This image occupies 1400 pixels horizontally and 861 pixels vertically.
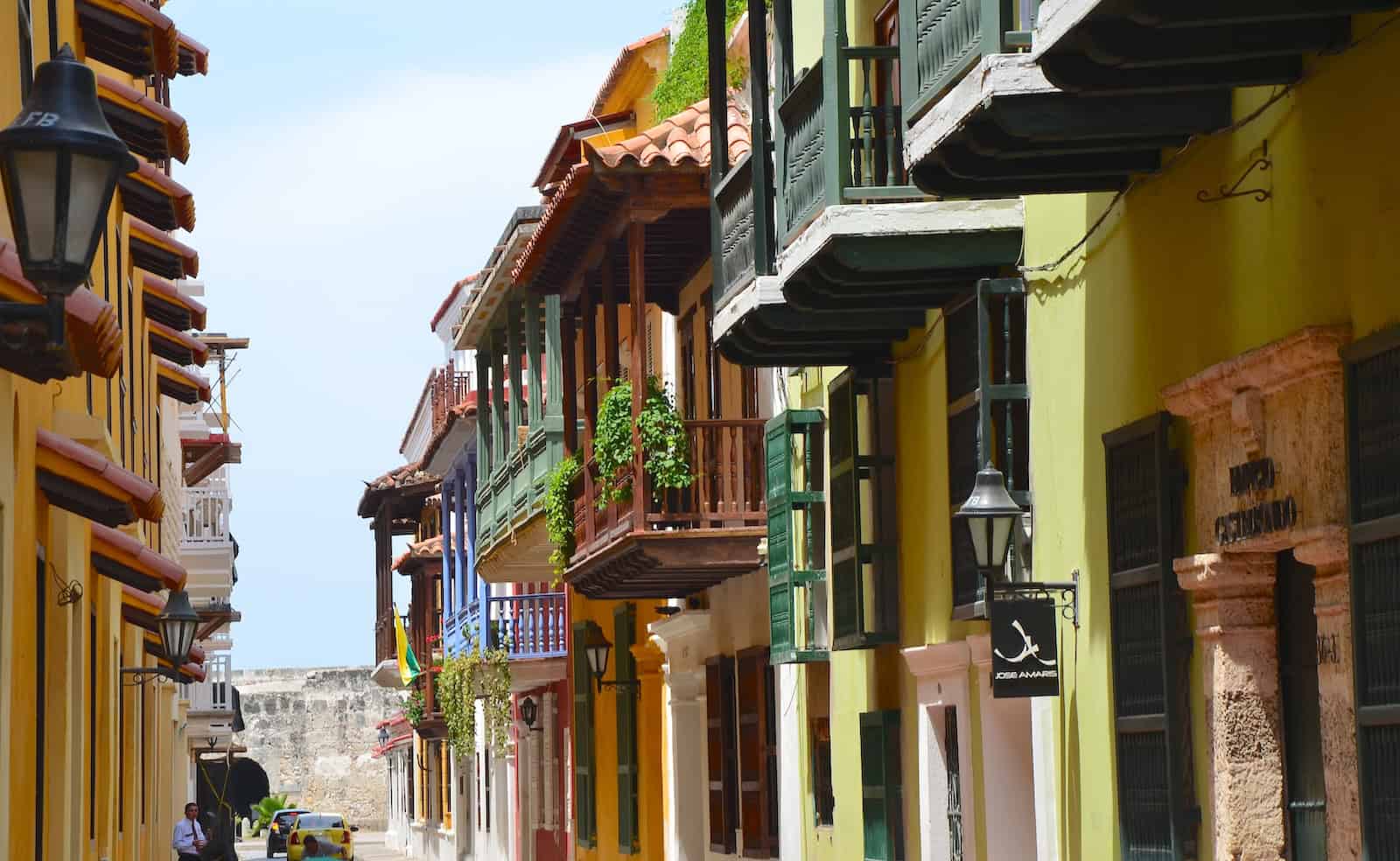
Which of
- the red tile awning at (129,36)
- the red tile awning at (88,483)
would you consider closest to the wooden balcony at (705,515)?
the red tile awning at (129,36)

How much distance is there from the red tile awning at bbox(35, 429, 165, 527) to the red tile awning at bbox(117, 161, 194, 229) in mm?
4972

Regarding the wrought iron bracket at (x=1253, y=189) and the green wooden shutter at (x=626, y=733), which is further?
the green wooden shutter at (x=626, y=733)

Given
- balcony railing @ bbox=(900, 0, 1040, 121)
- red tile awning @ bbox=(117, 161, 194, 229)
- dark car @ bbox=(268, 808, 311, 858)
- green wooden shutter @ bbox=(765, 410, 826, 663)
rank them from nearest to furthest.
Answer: balcony railing @ bbox=(900, 0, 1040, 121)
green wooden shutter @ bbox=(765, 410, 826, 663)
red tile awning @ bbox=(117, 161, 194, 229)
dark car @ bbox=(268, 808, 311, 858)

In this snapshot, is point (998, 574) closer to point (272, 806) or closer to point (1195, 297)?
point (1195, 297)

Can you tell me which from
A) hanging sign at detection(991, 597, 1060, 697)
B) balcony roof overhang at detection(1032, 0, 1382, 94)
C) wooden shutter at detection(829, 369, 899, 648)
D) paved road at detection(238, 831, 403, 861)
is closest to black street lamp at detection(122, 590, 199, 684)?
wooden shutter at detection(829, 369, 899, 648)

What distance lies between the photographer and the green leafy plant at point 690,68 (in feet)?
65.9

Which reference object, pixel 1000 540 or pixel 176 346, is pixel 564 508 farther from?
pixel 1000 540

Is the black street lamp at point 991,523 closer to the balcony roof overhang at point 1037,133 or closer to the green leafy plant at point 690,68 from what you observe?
the balcony roof overhang at point 1037,133

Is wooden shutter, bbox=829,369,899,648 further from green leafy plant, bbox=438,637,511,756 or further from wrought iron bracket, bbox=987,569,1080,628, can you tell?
green leafy plant, bbox=438,637,511,756

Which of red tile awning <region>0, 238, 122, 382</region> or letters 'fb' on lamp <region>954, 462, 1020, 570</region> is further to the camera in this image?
letters 'fb' on lamp <region>954, 462, 1020, 570</region>

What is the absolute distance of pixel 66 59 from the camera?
609 centimetres

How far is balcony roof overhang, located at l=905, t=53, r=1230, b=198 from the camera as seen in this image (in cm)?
780

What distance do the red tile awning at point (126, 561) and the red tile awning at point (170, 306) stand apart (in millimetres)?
7120

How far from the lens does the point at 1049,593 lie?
1003 centimetres
